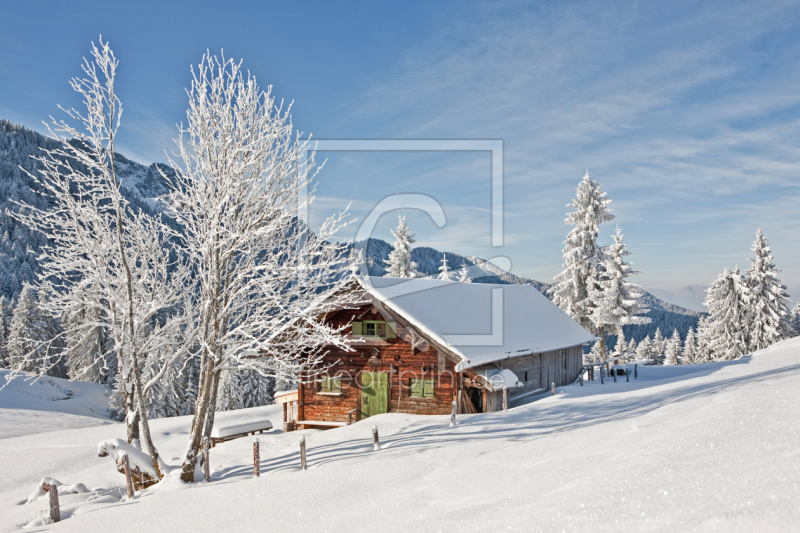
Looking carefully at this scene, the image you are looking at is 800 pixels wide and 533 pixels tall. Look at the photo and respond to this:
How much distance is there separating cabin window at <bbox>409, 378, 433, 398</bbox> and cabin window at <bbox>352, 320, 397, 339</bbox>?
203 centimetres

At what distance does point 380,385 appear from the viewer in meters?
17.8

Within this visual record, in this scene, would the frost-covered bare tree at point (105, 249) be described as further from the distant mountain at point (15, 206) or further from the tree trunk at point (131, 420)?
the distant mountain at point (15, 206)

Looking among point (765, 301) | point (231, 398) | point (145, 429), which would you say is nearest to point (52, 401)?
point (231, 398)

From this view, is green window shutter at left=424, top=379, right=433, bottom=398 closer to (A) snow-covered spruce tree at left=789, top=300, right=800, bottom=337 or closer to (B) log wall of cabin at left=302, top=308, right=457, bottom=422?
(B) log wall of cabin at left=302, top=308, right=457, bottom=422

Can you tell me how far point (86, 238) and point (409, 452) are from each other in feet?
32.5

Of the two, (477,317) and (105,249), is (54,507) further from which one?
(477,317)

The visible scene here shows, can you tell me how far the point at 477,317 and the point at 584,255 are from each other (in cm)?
1673

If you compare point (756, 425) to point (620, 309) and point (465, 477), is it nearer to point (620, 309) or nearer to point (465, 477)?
point (465, 477)

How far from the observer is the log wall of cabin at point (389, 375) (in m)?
16.8

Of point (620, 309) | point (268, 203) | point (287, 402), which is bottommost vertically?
point (287, 402)

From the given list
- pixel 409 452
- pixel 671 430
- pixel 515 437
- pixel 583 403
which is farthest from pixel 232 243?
pixel 583 403

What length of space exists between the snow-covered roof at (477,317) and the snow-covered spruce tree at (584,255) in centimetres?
625

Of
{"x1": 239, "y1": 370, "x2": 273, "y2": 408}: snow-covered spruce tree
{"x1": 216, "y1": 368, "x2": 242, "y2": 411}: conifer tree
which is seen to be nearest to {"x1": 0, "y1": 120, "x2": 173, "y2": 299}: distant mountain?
{"x1": 239, "y1": 370, "x2": 273, "y2": 408}: snow-covered spruce tree

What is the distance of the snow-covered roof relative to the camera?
16.3 metres
